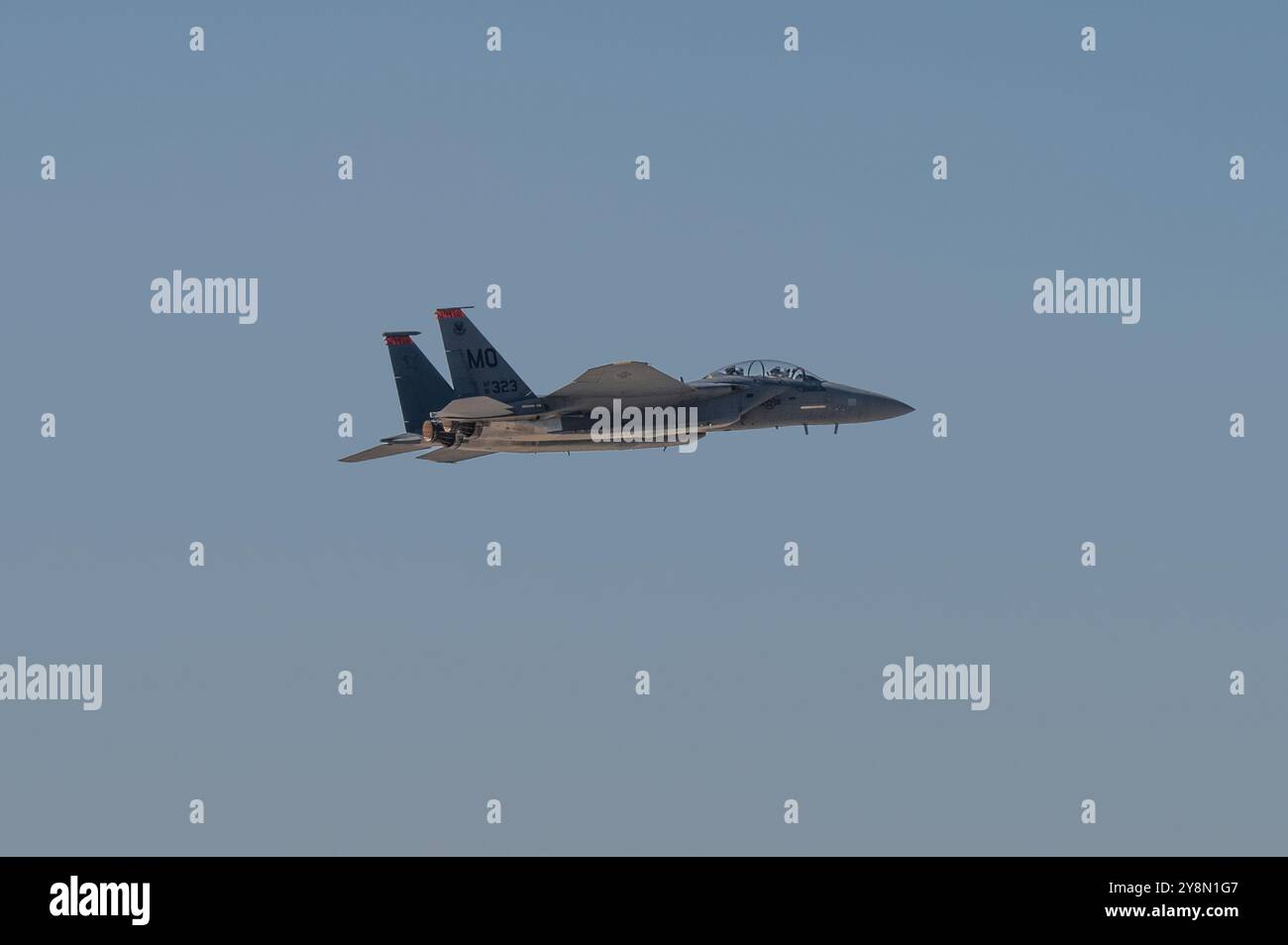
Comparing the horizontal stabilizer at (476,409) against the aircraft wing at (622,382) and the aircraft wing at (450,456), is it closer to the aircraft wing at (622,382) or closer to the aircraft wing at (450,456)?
the aircraft wing at (622,382)

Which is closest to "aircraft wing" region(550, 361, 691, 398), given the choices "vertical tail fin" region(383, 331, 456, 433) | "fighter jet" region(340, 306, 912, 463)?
"fighter jet" region(340, 306, 912, 463)

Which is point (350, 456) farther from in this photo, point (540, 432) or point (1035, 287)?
point (1035, 287)

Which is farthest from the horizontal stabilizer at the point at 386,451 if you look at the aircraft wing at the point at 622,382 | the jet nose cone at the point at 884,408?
the jet nose cone at the point at 884,408

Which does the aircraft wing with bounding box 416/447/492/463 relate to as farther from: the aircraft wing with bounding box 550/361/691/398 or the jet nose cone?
the jet nose cone

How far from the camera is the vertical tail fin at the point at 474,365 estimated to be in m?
71.9

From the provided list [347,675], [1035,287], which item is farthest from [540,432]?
[1035,287]

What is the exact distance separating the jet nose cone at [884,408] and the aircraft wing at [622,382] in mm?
7439

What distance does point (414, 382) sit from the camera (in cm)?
7294

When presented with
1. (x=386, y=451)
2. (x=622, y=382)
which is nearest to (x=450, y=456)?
(x=386, y=451)

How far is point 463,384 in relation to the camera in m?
72.1

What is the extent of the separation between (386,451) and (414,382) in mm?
2187
